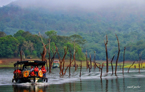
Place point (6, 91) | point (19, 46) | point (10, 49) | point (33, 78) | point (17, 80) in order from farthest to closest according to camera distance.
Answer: point (19, 46), point (10, 49), point (17, 80), point (33, 78), point (6, 91)

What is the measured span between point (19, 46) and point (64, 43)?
29797 millimetres

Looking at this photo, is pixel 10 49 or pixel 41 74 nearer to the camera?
pixel 41 74

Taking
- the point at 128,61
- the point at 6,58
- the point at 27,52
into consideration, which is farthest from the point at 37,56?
the point at 128,61

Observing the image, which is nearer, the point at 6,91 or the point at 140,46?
the point at 6,91

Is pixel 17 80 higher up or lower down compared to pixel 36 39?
lower down

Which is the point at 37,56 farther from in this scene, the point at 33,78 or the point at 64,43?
the point at 33,78

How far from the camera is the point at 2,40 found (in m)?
142

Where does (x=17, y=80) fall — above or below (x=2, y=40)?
below

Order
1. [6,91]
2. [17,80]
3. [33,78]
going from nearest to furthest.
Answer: [6,91] < [33,78] < [17,80]

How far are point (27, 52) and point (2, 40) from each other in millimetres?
13459

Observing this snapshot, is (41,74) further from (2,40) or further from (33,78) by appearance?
(2,40)

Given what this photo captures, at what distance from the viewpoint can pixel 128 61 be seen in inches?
6870

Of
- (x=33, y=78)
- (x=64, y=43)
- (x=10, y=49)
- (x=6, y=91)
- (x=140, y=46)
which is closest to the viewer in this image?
(x=6, y=91)

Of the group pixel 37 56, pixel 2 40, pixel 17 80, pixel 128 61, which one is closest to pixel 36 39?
pixel 37 56
